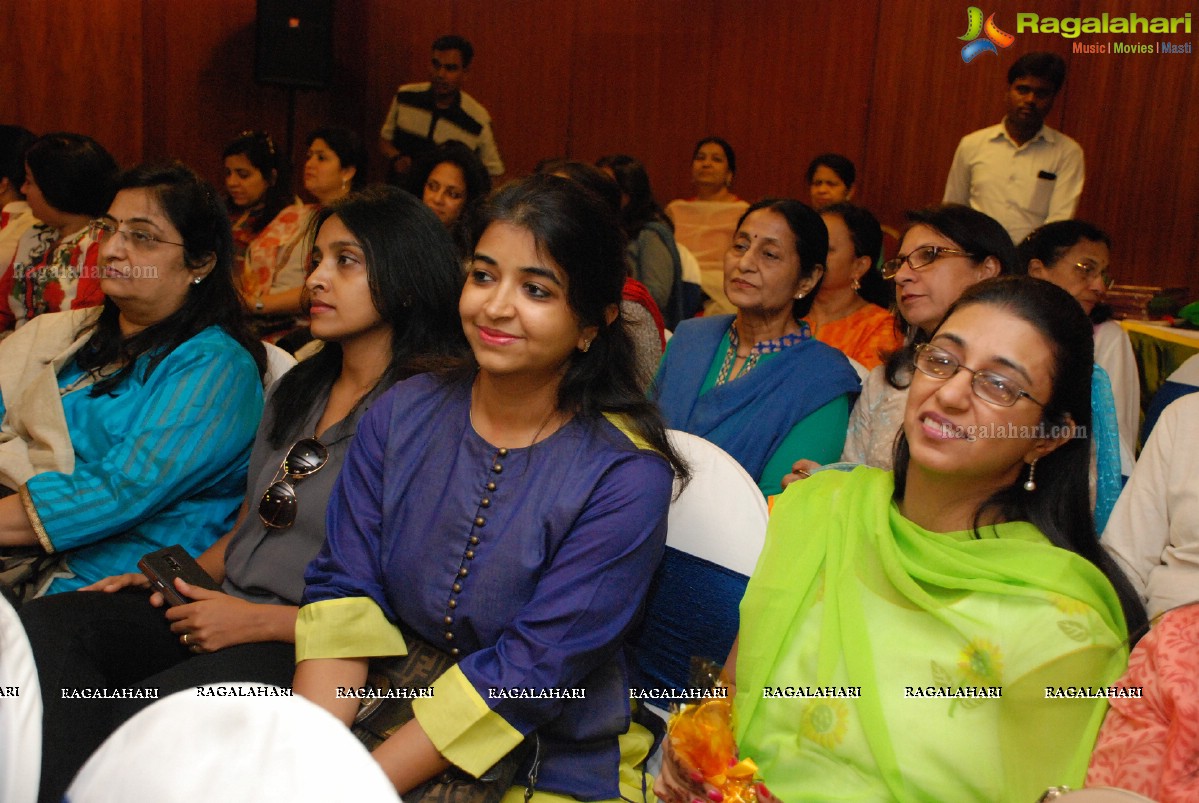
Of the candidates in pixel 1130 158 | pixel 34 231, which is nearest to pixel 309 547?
pixel 34 231

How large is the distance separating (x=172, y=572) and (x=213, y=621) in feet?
0.55

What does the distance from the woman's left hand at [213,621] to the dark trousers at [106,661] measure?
0.8 inches

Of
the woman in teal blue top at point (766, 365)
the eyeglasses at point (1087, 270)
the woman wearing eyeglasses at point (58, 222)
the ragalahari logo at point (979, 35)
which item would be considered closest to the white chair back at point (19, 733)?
the woman in teal blue top at point (766, 365)

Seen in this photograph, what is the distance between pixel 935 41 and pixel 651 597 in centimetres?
530

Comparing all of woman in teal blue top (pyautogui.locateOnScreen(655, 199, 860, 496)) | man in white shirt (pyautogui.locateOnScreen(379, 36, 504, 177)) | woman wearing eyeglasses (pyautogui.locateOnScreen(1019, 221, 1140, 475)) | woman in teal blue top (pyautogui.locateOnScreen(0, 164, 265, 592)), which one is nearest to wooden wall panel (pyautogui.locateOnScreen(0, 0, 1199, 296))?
man in white shirt (pyautogui.locateOnScreen(379, 36, 504, 177))

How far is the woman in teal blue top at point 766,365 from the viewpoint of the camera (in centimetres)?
247

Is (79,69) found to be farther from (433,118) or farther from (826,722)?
(826,722)

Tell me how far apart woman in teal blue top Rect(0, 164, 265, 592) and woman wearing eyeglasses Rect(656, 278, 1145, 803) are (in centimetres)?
116

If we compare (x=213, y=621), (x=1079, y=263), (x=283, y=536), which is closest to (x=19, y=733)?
(x=213, y=621)

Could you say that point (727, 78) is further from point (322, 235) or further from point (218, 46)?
point (322, 235)

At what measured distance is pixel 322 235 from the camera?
1.98 metres

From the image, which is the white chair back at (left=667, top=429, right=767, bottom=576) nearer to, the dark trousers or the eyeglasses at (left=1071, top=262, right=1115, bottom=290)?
the dark trousers

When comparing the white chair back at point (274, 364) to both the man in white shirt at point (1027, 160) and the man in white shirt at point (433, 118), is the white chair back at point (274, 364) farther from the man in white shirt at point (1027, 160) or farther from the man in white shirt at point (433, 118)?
the man in white shirt at point (1027, 160)

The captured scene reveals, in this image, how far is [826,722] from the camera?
1342 mm
